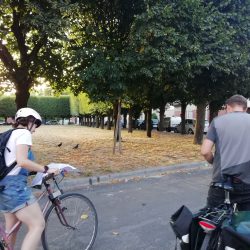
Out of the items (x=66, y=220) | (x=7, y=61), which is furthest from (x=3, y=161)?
(x=7, y=61)

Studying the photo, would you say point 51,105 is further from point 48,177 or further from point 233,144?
point 233,144

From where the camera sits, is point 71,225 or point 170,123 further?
point 170,123

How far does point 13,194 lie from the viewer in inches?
141

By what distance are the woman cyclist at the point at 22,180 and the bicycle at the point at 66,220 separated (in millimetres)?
257

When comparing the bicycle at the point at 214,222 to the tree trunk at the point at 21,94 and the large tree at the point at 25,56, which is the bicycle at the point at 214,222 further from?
the tree trunk at the point at 21,94

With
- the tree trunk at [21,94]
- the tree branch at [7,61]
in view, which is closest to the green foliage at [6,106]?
the tree branch at [7,61]

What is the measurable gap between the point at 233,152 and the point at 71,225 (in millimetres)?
2064

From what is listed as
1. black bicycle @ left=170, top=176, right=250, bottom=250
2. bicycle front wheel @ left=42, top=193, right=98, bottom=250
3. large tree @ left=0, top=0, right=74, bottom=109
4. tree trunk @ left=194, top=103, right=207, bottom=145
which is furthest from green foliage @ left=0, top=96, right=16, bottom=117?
black bicycle @ left=170, top=176, right=250, bottom=250

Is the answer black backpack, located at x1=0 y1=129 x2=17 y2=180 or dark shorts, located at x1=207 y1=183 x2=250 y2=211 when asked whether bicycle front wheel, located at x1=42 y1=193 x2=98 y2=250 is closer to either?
black backpack, located at x1=0 y1=129 x2=17 y2=180

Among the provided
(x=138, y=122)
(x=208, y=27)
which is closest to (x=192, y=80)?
(x=208, y=27)

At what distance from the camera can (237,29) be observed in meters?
13.6

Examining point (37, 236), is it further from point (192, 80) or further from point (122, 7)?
point (192, 80)

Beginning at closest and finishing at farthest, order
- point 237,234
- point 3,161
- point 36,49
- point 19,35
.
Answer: point 237,234
point 3,161
point 19,35
point 36,49

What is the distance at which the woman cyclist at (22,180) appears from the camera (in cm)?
349
